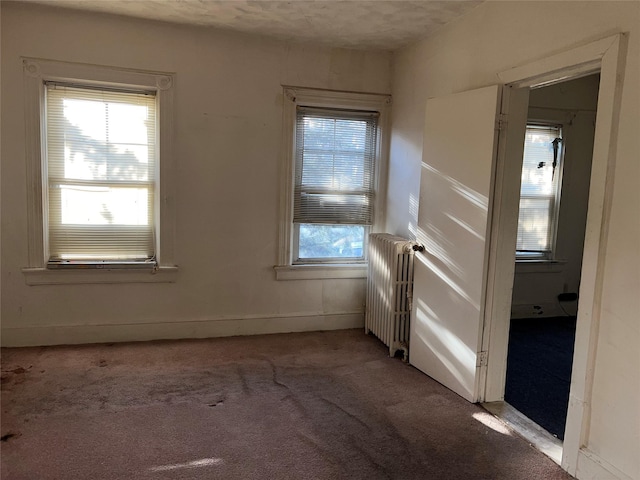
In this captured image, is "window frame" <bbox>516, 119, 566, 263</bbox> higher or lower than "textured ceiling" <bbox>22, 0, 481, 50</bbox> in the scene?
lower

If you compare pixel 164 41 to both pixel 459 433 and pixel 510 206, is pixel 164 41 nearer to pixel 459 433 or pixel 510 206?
pixel 510 206

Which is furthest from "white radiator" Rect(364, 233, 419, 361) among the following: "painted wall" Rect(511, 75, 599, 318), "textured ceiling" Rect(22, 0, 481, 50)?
"painted wall" Rect(511, 75, 599, 318)

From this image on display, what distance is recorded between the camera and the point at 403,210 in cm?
409

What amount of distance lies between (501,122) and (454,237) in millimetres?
794

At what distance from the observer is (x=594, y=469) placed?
7.22ft

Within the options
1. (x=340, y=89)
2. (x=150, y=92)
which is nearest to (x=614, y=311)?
(x=340, y=89)

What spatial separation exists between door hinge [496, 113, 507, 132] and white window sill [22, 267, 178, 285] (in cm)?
275

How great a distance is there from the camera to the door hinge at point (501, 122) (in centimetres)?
284

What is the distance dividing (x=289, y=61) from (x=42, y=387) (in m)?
3.16

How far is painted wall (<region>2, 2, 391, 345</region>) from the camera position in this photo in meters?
3.58

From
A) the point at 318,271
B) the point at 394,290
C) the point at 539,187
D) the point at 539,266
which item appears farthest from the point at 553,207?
the point at 318,271

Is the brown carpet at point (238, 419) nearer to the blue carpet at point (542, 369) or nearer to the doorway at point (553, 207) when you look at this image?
the blue carpet at point (542, 369)

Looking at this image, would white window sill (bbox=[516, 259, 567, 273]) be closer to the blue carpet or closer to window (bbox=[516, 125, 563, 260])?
window (bbox=[516, 125, 563, 260])

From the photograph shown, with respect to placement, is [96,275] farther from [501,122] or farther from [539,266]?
[539,266]
